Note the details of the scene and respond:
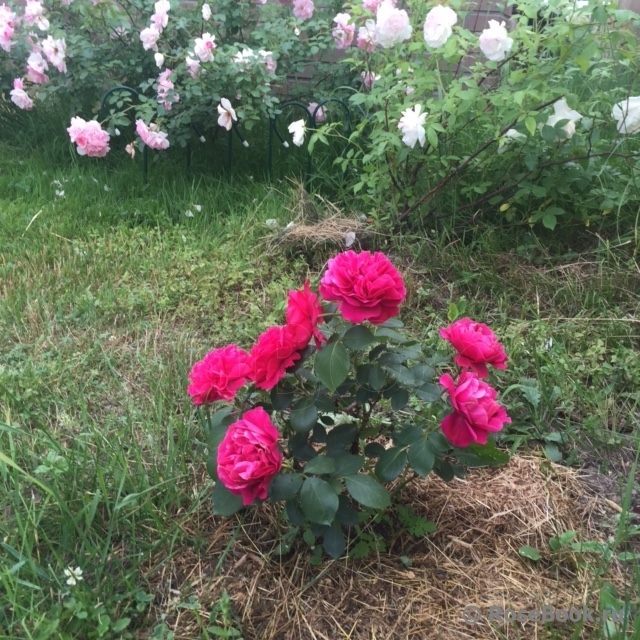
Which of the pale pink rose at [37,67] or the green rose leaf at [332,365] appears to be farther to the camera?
the pale pink rose at [37,67]

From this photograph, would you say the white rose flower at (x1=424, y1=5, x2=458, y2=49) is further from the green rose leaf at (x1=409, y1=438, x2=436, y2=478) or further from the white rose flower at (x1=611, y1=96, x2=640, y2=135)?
the green rose leaf at (x1=409, y1=438, x2=436, y2=478)

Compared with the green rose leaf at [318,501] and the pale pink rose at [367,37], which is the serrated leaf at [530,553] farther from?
the pale pink rose at [367,37]

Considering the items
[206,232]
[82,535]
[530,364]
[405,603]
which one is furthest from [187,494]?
[206,232]

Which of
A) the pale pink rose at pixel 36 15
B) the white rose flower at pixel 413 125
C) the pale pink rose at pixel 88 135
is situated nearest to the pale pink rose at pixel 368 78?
the white rose flower at pixel 413 125

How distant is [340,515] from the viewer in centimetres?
130

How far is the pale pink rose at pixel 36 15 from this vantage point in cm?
334

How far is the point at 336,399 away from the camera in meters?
1.40

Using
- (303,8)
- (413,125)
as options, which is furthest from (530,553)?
(303,8)

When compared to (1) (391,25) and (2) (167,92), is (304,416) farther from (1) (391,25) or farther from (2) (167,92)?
(2) (167,92)

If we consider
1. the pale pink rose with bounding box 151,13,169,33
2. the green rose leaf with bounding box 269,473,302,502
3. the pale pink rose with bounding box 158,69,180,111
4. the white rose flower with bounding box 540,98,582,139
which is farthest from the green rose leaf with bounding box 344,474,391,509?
the pale pink rose with bounding box 151,13,169,33

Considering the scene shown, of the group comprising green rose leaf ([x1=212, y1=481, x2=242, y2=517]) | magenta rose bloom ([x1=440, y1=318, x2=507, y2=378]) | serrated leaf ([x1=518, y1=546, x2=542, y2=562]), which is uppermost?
magenta rose bloom ([x1=440, y1=318, x2=507, y2=378])

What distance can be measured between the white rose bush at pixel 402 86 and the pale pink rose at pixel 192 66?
2 centimetres

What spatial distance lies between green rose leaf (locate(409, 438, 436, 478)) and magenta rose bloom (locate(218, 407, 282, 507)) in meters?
0.29

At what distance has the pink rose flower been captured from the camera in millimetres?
1227
